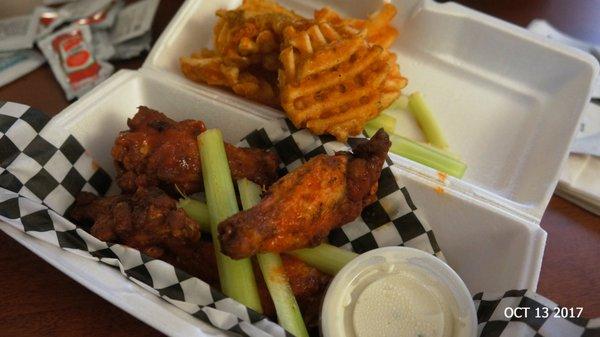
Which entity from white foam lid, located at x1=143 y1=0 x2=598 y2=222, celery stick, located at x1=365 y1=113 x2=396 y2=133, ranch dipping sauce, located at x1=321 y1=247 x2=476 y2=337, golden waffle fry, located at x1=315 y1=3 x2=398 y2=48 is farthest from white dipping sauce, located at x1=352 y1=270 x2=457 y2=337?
golden waffle fry, located at x1=315 y1=3 x2=398 y2=48

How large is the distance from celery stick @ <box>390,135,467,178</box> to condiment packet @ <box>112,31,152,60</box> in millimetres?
1469

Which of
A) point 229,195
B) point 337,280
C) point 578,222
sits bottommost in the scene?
point 578,222

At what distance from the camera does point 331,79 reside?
1746mm

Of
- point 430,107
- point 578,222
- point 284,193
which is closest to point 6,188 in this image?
point 284,193

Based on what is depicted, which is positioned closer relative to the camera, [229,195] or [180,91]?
[229,195]

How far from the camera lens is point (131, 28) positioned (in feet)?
8.75

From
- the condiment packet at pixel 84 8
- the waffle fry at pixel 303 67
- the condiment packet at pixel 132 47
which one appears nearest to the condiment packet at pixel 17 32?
the condiment packet at pixel 84 8

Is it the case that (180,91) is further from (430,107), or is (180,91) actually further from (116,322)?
(430,107)

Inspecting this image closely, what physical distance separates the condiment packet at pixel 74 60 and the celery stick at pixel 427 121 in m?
1.51

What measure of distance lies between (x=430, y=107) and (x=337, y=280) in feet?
3.76

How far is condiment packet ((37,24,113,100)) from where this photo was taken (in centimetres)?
244

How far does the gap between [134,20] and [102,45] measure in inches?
9.1

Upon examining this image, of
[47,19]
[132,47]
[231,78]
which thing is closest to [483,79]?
[231,78]

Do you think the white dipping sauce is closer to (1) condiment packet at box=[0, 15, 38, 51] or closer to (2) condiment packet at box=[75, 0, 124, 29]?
(2) condiment packet at box=[75, 0, 124, 29]
